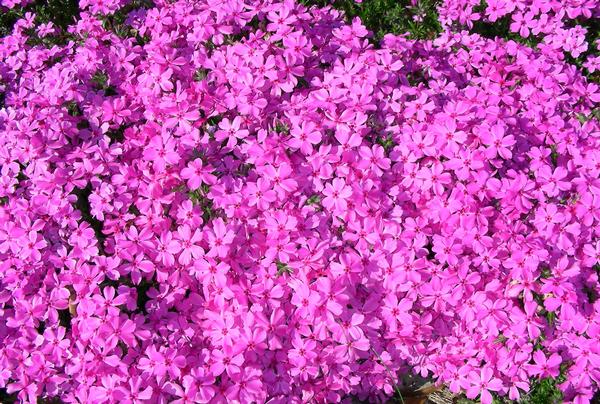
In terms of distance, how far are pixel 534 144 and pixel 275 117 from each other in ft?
6.11

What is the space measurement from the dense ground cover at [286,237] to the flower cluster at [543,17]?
1307mm

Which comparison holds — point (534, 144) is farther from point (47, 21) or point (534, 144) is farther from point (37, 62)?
point (47, 21)

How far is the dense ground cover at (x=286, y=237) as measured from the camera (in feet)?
11.8

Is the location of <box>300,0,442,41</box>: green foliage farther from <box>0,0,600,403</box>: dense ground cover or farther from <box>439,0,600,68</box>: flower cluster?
<box>0,0,600,403</box>: dense ground cover

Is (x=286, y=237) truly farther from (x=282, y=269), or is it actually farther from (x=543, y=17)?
(x=543, y=17)

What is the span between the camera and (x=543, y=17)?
213 inches

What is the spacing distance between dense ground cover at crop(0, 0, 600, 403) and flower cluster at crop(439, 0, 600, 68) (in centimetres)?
131

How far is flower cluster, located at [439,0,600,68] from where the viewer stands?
536 centimetres

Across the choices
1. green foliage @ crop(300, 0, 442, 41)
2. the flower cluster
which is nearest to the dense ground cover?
the flower cluster

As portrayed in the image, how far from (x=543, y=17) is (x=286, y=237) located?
3.46m

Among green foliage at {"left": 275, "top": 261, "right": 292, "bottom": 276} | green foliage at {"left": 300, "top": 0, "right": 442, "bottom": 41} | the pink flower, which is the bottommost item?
green foliage at {"left": 275, "top": 261, "right": 292, "bottom": 276}

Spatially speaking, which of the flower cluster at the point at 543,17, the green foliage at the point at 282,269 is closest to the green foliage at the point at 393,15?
the flower cluster at the point at 543,17

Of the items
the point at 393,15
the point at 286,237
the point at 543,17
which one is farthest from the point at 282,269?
the point at 543,17

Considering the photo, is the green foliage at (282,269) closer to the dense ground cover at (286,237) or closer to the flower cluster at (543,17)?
the dense ground cover at (286,237)
